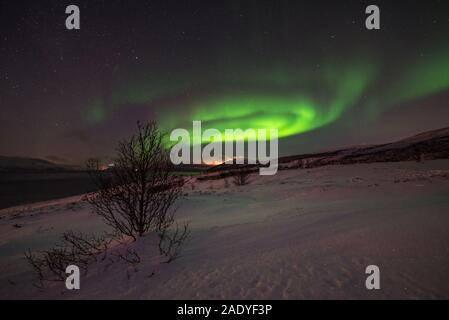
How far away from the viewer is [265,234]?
496 cm

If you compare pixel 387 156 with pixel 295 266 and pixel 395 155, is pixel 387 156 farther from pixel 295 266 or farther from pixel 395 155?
pixel 295 266

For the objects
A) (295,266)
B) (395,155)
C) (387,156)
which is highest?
(395,155)

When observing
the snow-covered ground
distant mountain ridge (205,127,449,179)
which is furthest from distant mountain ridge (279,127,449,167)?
the snow-covered ground

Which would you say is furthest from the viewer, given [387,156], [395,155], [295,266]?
[387,156]

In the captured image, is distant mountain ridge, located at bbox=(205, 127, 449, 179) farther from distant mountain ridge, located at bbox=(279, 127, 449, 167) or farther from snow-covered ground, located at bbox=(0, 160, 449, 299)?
snow-covered ground, located at bbox=(0, 160, 449, 299)

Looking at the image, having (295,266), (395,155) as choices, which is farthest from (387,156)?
(295,266)

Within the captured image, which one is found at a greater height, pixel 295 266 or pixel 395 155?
pixel 395 155

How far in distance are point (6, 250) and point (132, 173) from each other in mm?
5758

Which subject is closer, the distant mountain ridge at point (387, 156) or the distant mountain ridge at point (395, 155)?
the distant mountain ridge at point (395, 155)

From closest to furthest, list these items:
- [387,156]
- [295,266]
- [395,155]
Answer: [295,266], [395,155], [387,156]

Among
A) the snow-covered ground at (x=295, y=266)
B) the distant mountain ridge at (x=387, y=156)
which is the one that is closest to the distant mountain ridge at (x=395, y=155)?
the distant mountain ridge at (x=387, y=156)

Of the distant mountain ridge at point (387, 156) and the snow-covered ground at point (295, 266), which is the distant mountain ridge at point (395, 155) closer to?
the distant mountain ridge at point (387, 156)
